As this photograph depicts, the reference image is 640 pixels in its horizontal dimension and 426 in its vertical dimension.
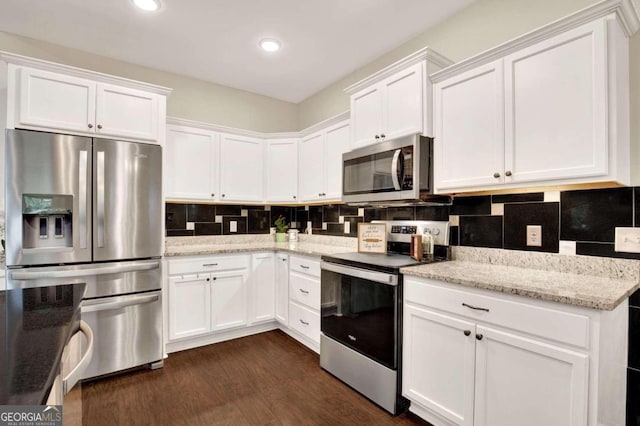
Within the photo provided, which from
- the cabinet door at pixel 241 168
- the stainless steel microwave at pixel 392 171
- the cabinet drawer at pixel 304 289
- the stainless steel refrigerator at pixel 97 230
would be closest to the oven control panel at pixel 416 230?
the stainless steel microwave at pixel 392 171

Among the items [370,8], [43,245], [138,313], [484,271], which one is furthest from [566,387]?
[43,245]

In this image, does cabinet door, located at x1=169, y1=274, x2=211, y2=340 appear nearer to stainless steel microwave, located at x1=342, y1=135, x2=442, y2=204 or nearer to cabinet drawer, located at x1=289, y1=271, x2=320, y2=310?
cabinet drawer, located at x1=289, y1=271, x2=320, y2=310

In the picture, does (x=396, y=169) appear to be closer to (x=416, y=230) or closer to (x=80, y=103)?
(x=416, y=230)

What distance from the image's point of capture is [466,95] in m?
2.04

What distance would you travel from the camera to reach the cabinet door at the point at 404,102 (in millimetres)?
2205

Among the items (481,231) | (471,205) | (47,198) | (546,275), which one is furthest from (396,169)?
(47,198)

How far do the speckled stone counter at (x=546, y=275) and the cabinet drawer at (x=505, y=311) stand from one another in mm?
52

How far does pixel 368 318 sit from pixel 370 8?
2.20 m

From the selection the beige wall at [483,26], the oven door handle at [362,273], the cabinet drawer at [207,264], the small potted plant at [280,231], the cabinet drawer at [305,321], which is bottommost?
the cabinet drawer at [305,321]

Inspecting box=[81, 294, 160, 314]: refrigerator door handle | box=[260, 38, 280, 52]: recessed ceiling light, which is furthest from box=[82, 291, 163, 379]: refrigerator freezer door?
box=[260, 38, 280, 52]: recessed ceiling light

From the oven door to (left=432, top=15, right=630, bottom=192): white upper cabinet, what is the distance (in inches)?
32.1

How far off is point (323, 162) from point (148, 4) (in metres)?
1.86

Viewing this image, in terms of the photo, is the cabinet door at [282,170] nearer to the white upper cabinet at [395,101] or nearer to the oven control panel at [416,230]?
the white upper cabinet at [395,101]

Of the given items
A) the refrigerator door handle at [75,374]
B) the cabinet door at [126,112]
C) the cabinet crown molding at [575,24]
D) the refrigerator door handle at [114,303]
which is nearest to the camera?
the refrigerator door handle at [75,374]
